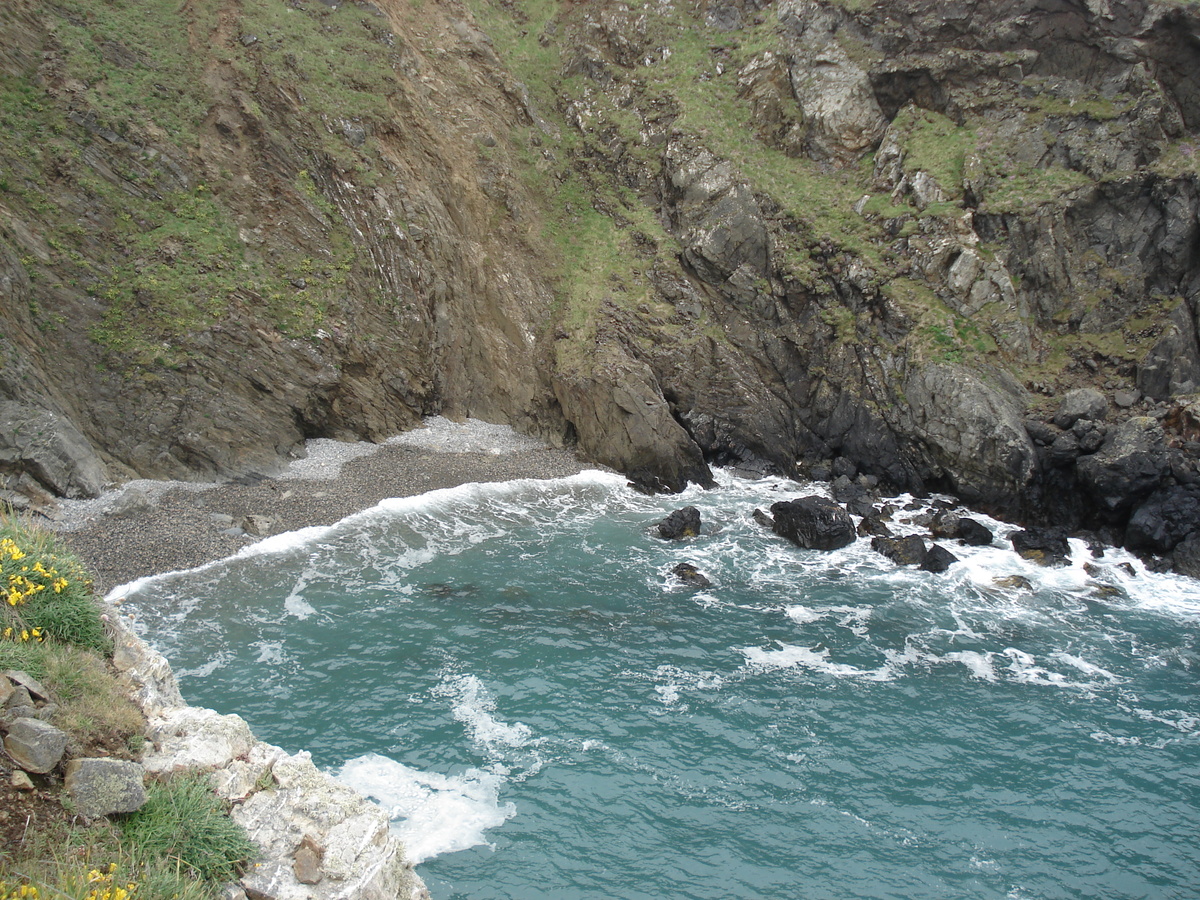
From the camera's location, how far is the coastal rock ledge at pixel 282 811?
7.00 metres

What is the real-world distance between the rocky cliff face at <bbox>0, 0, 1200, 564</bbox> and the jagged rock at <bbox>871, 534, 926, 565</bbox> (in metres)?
6.40

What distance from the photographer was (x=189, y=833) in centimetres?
665

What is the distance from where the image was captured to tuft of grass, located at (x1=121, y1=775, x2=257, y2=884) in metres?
6.39

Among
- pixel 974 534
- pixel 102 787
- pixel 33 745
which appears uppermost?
pixel 33 745

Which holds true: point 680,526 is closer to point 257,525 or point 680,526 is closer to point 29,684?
point 257,525

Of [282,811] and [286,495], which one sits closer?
[282,811]

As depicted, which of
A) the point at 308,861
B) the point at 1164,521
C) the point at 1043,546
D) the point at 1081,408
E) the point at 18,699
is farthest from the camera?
the point at 1081,408

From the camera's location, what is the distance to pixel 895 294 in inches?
1335

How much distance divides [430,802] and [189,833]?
6.99 meters

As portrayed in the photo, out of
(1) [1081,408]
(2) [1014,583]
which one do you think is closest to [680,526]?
(2) [1014,583]

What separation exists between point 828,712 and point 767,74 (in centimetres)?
4027

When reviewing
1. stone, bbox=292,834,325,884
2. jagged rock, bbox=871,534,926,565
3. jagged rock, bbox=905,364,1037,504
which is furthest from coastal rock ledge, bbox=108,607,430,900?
jagged rock, bbox=905,364,1037,504

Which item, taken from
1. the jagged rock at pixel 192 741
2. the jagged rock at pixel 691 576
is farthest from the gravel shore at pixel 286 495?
the jagged rock at pixel 192 741

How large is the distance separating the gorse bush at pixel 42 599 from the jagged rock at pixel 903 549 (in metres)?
24.5
